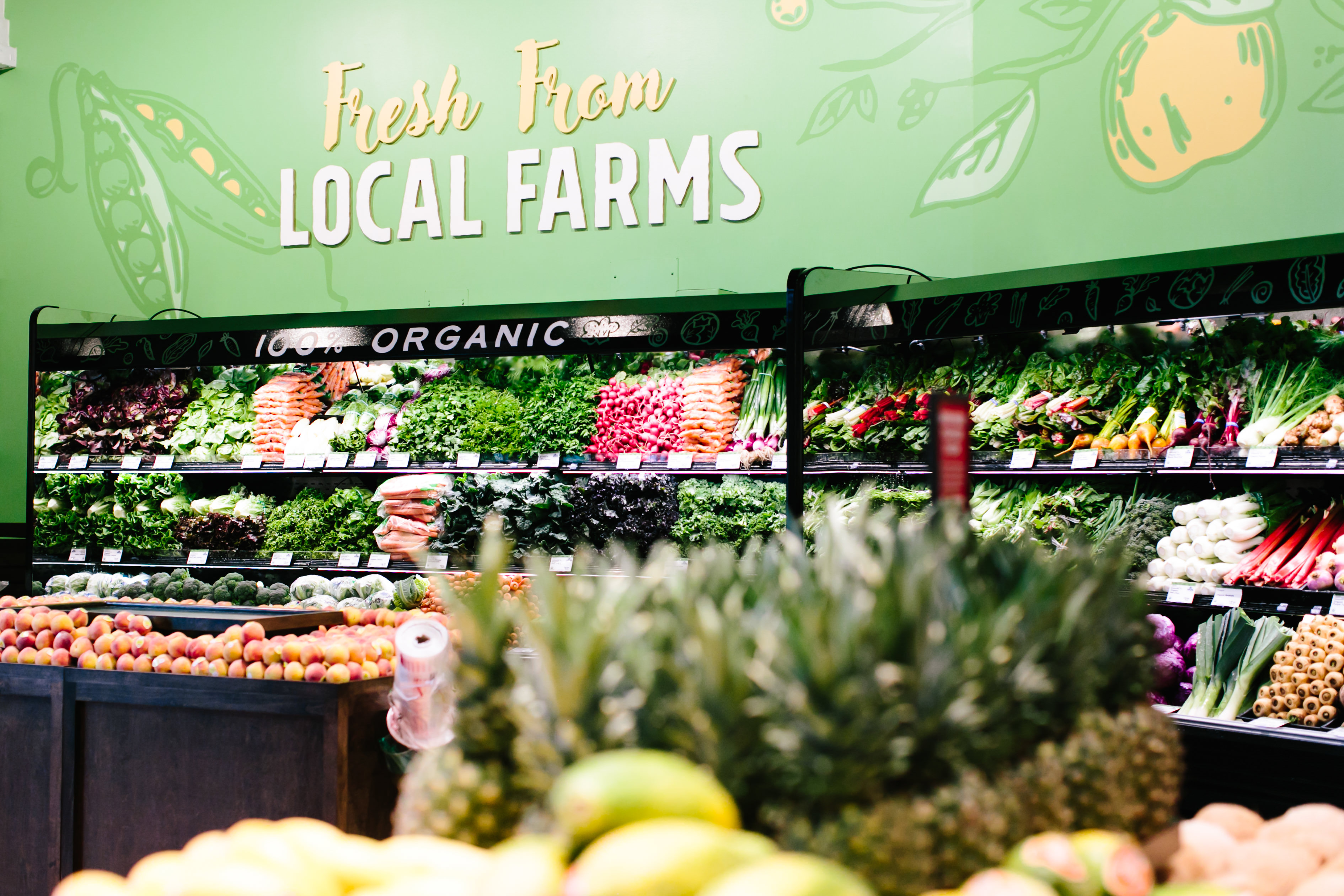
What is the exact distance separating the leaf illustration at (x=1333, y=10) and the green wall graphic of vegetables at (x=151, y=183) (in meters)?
5.16

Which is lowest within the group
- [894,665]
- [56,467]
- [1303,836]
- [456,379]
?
[1303,836]

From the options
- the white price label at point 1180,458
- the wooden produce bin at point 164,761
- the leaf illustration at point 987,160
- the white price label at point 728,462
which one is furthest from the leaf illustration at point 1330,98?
the wooden produce bin at point 164,761

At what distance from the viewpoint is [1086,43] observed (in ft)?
15.8

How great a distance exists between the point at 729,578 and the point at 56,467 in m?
5.36

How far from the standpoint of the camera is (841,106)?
5.28 metres

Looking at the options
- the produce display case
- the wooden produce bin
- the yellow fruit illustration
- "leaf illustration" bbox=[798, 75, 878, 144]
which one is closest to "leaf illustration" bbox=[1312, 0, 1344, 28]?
the yellow fruit illustration

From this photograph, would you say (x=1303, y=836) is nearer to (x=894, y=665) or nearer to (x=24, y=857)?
(x=894, y=665)

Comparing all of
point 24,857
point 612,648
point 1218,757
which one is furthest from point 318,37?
point 612,648

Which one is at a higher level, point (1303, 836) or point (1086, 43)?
point (1086, 43)

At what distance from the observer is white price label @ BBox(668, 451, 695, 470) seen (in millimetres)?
4613

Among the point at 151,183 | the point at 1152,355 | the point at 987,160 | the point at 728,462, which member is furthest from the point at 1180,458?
the point at 151,183

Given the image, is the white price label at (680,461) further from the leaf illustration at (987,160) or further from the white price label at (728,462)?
Answer: the leaf illustration at (987,160)

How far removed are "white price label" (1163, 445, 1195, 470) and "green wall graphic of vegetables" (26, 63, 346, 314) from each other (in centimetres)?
482

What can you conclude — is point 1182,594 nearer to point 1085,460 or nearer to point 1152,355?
point 1085,460
